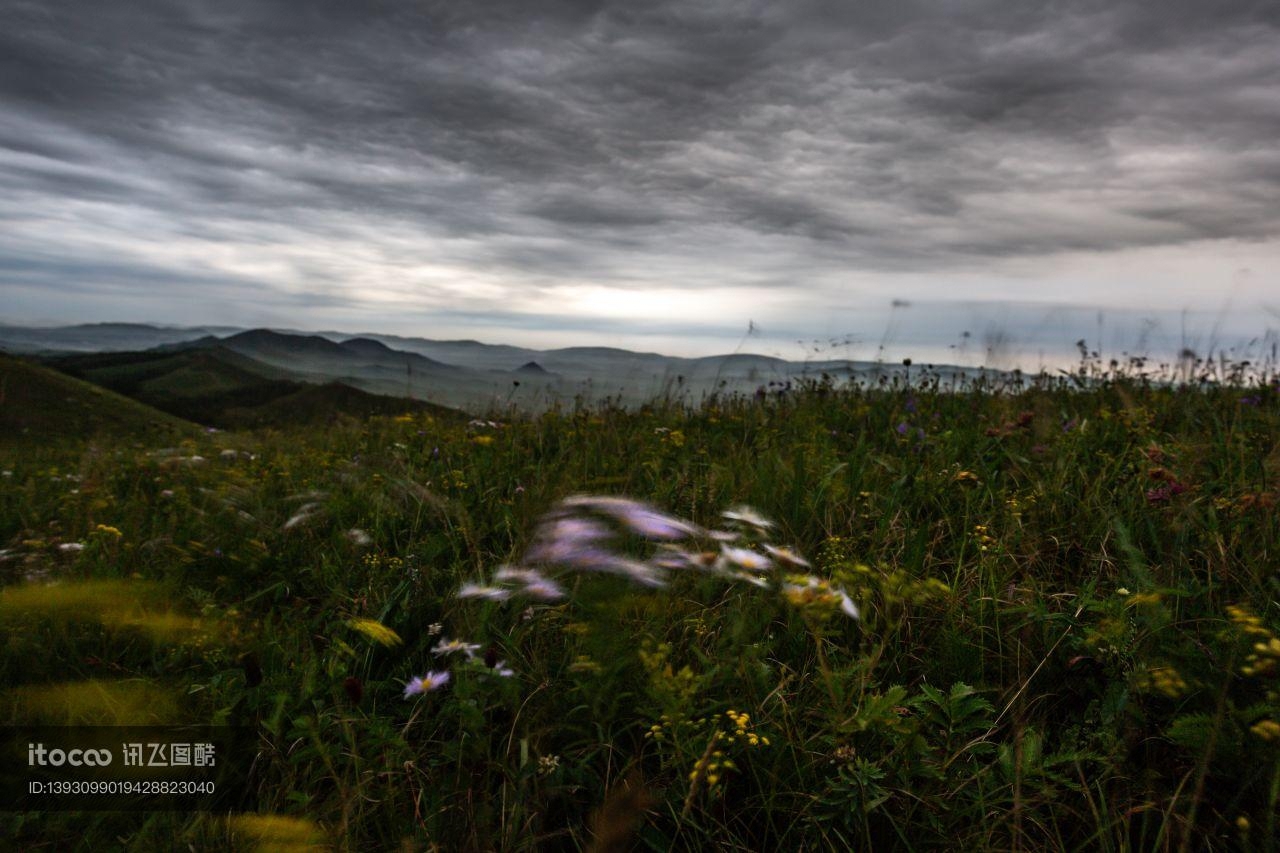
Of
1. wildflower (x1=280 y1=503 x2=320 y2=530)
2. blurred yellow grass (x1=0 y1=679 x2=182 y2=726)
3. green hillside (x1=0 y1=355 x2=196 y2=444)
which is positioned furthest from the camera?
green hillside (x1=0 y1=355 x2=196 y2=444)

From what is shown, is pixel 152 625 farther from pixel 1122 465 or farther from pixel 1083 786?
pixel 1122 465

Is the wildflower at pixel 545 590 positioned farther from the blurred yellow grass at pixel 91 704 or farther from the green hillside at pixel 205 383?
the green hillside at pixel 205 383

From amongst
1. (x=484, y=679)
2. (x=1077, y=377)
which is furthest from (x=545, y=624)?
(x=1077, y=377)

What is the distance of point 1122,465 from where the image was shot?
11.1 ft

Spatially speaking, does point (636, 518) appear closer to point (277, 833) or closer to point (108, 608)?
point (277, 833)

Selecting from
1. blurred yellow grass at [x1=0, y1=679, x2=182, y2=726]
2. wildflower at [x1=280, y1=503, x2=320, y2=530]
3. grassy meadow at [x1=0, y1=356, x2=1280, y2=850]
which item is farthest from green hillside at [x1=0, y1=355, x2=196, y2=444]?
blurred yellow grass at [x1=0, y1=679, x2=182, y2=726]

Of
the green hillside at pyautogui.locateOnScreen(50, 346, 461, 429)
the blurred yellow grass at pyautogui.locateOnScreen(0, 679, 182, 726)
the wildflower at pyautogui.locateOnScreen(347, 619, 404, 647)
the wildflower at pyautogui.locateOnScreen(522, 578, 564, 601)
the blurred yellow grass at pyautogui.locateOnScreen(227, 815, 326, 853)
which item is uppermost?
the wildflower at pyautogui.locateOnScreen(522, 578, 564, 601)

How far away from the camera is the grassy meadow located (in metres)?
1.65

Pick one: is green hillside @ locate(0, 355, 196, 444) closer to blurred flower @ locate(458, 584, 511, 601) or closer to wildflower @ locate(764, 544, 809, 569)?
blurred flower @ locate(458, 584, 511, 601)

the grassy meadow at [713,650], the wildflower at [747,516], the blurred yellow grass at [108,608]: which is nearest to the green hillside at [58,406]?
the blurred yellow grass at [108,608]

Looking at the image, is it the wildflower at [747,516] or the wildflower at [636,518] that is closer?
the wildflower at [636,518]

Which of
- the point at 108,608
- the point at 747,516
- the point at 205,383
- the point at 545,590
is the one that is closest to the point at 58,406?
the point at 108,608

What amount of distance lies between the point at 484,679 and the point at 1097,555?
7.38ft

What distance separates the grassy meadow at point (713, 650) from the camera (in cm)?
165
